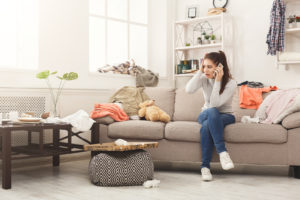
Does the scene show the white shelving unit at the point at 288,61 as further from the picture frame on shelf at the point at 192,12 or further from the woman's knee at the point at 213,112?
the woman's knee at the point at 213,112

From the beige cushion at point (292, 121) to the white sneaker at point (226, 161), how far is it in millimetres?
547

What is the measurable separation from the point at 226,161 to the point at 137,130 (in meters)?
0.86

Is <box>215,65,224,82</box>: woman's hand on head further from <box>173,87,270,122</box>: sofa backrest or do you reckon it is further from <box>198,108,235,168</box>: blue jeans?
<box>173,87,270,122</box>: sofa backrest

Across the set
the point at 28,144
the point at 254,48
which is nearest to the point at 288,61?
the point at 254,48

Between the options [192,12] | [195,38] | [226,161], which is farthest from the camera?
[195,38]

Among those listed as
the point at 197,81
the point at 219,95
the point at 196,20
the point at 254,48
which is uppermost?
the point at 196,20

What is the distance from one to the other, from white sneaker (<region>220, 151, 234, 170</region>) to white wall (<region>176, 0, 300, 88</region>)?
76.2 inches

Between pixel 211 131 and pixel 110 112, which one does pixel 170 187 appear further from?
pixel 110 112

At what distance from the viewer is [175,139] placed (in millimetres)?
3385

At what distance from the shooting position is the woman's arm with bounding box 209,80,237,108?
3.22 m

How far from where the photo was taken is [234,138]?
3203 mm

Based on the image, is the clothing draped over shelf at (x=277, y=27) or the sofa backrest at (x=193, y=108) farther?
the clothing draped over shelf at (x=277, y=27)

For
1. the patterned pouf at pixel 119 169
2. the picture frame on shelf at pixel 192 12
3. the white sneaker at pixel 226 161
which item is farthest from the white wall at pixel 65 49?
the white sneaker at pixel 226 161

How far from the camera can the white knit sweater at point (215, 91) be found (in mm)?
3229
